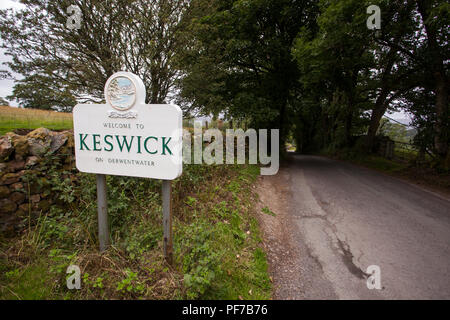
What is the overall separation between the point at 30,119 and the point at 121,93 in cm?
417

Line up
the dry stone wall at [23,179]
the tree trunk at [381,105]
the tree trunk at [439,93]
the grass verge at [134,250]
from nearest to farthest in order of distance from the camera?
the grass verge at [134,250] → the dry stone wall at [23,179] → the tree trunk at [439,93] → the tree trunk at [381,105]

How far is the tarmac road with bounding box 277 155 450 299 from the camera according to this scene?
8.05 feet

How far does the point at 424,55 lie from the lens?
7379 mm

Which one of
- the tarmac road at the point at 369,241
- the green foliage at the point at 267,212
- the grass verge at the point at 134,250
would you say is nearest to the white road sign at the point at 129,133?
the grass verge at the point at 134,250

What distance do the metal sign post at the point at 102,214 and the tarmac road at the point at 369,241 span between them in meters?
2.34

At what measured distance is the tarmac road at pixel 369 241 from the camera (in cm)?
246

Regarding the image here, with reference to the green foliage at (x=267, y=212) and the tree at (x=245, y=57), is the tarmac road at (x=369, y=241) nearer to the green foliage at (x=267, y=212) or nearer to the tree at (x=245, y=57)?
the green foliage at (x=267, y=212)

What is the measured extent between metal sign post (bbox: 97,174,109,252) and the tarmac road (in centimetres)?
234

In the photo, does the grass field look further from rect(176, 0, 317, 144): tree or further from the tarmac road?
the tarmac road

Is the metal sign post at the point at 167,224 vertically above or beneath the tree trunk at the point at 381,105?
beneath

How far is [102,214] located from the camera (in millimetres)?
2672

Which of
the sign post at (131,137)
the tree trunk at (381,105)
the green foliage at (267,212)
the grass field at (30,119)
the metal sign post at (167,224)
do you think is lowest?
the green foliage at (267,212)

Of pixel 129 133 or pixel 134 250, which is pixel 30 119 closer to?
pixel 129 133

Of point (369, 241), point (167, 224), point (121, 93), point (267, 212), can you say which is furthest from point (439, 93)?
point (121, 93)
